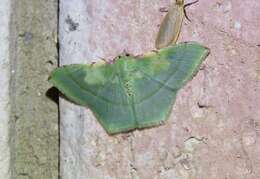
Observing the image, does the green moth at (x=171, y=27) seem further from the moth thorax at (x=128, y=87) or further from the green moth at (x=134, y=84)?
the moth thorax at (x=128, y=87)

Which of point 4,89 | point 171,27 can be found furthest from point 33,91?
point 171,27

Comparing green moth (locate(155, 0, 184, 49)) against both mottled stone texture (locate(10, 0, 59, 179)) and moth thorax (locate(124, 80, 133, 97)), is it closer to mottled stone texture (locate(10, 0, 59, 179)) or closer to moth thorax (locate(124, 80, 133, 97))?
moth thorax (locate(124, 80, 133, 97))

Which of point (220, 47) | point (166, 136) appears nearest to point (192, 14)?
point (220, 47)

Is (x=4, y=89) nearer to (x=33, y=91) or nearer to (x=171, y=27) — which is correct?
(x=33, y=91)

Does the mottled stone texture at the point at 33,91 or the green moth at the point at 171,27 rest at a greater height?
the green moth at the point at 171,27

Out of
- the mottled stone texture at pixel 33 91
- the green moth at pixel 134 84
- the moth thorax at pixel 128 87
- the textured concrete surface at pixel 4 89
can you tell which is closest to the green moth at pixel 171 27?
the green moth at pixel 134 84

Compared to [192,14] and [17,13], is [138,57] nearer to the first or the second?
[192,14]
